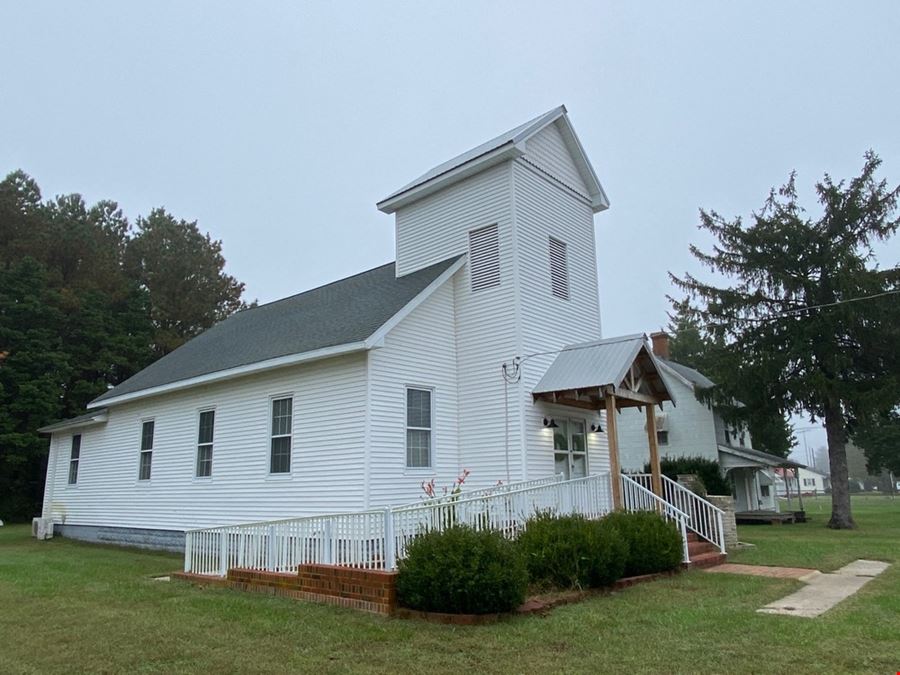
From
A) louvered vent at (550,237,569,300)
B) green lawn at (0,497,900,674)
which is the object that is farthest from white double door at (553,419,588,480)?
green lawn at (0,497,900,674)

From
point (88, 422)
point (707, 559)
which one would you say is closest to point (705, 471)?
point (707, 559)

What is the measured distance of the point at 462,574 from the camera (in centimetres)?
701

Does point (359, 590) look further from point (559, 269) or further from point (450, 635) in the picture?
point (559, 269)

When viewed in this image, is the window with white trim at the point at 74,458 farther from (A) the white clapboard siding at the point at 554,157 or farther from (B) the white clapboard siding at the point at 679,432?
(B) the white clapboard siding at the point at 679,432

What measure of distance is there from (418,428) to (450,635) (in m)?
6.57

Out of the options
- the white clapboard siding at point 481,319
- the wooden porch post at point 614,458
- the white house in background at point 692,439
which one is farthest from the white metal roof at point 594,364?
the white house in background at point 692,439

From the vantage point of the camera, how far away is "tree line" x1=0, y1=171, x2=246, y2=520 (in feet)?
97.5

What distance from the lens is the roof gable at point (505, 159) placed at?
14.3 m

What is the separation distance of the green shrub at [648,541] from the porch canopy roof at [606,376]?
8.71ft

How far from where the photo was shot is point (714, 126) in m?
25.8

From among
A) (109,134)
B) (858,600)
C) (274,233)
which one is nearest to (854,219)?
(858,600)

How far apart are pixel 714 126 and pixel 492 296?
672 inches

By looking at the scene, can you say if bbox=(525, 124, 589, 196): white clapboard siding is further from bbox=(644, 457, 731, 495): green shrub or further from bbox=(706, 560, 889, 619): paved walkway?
bbox=(644, 457, 731, 495): green shrub

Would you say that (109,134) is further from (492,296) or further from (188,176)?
(492,296)
